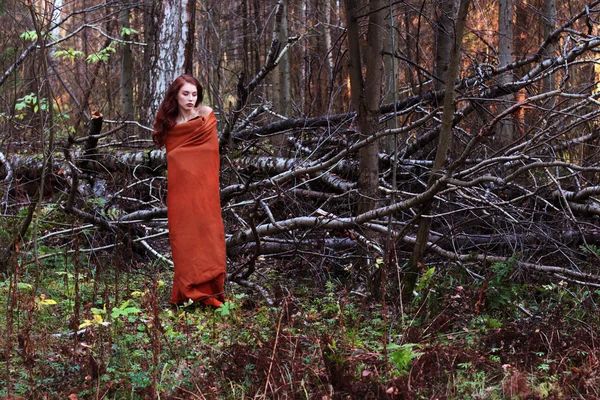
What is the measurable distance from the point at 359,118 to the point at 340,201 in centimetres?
155

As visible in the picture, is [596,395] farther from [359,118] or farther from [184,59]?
[184,59]

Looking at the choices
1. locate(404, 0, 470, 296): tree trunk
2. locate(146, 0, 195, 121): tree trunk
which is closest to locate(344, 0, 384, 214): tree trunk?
locate(404, 0, 470, 296): tree trunk

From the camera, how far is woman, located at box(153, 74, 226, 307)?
5270mm

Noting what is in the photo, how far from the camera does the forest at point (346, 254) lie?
137 inches

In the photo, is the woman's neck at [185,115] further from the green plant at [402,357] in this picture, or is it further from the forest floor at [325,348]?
the green plant at [402,357]

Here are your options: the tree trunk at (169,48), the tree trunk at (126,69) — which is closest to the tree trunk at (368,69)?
the tree trunk at (169,48)

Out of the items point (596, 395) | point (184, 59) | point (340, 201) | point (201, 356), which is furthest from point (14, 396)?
A: point (184, 59)

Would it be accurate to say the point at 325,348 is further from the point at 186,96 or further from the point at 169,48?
the point at 169,48

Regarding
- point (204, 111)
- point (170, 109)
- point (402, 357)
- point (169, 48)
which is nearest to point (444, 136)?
point (402, 357)

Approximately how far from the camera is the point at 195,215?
527 centimetres

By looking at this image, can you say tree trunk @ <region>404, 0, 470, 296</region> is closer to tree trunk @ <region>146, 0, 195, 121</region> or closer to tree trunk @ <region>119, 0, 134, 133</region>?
tree trunk @ <region>146, 0, 195, 121</region>

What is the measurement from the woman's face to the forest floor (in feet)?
5.44

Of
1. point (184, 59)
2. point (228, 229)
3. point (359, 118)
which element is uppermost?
point (184, 59)

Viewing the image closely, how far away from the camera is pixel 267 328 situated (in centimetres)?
454
